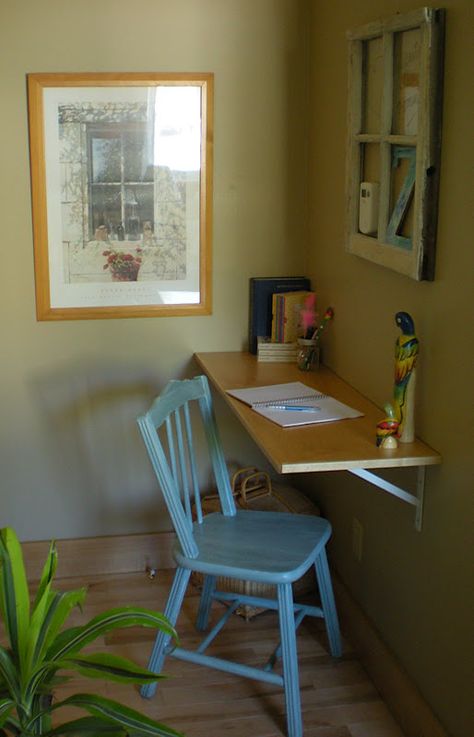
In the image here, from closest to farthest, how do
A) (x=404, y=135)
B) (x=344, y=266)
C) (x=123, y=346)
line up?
(x=404, y=135) < (x=344, y=266) < (x=123, y=346)

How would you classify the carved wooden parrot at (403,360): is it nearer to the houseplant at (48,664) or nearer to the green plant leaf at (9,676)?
the houseplant at (48,664)

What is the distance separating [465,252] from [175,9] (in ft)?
5.09

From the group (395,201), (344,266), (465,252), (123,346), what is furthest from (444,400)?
(123,346)

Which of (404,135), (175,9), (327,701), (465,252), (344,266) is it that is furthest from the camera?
(175,9)

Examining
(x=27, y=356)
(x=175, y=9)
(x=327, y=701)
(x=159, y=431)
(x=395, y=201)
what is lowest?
(x=327, y=701)

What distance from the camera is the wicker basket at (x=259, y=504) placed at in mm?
3066

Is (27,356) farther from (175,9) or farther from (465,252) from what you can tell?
(465,252)

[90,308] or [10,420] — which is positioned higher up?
[90,308]

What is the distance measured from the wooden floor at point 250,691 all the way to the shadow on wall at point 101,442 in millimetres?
398

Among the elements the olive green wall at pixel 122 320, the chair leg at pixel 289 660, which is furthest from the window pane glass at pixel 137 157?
the chair leg at pixel 289 660

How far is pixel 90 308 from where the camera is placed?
3213mm

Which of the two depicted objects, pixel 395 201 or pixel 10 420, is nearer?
pixel 395 201

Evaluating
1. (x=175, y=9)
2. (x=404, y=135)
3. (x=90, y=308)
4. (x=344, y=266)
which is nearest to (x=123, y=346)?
(x=90, y=308)

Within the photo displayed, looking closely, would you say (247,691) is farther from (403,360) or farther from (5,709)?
(5,709)
